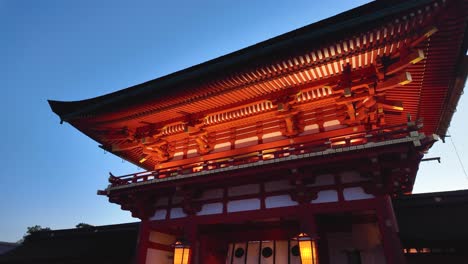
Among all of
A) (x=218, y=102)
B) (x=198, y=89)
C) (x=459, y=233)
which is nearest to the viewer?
(x=459, y=233)

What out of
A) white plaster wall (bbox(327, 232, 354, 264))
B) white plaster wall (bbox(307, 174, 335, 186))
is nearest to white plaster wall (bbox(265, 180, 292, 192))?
white plaster wall (bbox(307, 174, 335, 186))

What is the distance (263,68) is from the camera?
9031 mm

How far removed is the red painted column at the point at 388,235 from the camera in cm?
725

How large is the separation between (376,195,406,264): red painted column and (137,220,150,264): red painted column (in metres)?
8.04

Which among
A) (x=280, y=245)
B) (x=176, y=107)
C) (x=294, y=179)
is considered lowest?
(x=280, y=245)

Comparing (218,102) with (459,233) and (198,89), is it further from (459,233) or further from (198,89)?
(459,233)

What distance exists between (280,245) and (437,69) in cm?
808

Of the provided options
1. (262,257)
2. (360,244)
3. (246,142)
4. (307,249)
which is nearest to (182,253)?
(262,257)

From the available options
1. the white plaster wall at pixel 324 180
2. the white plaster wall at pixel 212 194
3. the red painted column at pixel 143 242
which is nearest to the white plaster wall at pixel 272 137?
the white plaster wall at pixel 324 180

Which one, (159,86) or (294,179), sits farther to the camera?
(159,86)

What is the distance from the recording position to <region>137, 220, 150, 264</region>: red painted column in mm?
10469

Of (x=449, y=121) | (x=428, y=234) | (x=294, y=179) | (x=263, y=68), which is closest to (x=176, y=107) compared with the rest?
(x=263, y=68)

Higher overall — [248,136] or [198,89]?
[198,89]

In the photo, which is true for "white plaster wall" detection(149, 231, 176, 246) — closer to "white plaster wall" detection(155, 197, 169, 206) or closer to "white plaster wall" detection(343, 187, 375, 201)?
"white plaster wall" detection(155, 197, 169, 206)
